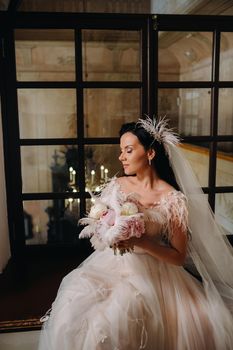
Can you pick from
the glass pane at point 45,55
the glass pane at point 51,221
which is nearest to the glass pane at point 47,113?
the glass pane at point 45,55

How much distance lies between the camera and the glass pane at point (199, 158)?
272 cm

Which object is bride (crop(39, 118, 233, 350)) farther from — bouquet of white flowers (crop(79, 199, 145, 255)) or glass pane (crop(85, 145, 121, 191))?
glass pane (crop(85, 145, 121, 191))

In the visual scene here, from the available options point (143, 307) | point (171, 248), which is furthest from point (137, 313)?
point (171, 248)

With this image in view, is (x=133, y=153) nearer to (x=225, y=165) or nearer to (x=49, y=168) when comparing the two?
(x=49, y=168)

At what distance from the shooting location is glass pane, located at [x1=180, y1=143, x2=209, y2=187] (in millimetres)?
2723

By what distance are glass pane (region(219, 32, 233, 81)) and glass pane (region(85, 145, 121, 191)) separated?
3.27 feet

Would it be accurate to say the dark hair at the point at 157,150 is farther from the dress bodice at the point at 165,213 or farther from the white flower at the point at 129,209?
the white flower at the point at 129,209

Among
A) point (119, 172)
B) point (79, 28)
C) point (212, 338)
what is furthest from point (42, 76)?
point (212, 338)

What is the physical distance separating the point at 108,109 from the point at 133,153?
3.15ft

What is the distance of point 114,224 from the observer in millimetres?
1537

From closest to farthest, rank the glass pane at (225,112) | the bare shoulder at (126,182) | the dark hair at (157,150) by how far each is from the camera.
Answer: the dark hair at (157,150)
the bare shoulder at (126,182)
the glass pane at (225,112)

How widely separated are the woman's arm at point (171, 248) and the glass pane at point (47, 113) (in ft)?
4.02

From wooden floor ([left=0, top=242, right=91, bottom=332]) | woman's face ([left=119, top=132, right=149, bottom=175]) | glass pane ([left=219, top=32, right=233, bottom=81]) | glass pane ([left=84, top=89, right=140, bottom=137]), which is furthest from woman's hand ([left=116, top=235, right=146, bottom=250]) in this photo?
glass pane ([left=219, top=32, right=233, bottom=81])

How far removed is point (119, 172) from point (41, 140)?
0.66 m
